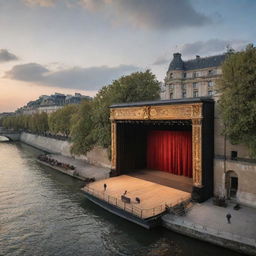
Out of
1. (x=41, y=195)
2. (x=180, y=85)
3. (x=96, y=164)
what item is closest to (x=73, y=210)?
(x=41, y=195)

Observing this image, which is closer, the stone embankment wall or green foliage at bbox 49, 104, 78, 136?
the stone embankment wall

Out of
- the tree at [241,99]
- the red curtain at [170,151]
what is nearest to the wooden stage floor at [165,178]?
the red curtain at [170,151]

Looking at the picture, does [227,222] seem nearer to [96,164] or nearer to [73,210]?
[73,210]

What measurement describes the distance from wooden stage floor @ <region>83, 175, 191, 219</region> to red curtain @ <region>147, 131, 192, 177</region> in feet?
17.8

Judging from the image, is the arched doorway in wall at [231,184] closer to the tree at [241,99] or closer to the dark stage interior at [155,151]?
the tree at [241,99]

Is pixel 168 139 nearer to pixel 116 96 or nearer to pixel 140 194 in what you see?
pixel 116 96

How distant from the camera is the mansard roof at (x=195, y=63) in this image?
60.8m

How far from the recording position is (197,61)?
6469 centimetres

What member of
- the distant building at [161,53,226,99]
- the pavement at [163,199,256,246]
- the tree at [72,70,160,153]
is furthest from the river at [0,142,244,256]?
the distant building at [161,53,226,99]

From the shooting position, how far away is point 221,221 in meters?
19.2

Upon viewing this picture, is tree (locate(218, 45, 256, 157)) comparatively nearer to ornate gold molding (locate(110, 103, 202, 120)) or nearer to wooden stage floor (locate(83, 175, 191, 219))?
ornate gold molding (locate(110, 103, 202, 120))

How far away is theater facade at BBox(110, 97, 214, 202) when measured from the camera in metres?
23.7

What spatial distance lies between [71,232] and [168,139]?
60.9 ft

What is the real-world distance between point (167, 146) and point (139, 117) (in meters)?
7.71
